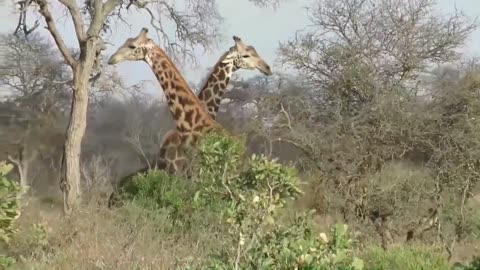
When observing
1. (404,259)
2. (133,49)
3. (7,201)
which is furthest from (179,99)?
(404,259)

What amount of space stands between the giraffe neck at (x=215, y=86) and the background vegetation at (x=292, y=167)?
1.18 meters

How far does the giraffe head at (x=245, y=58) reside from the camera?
16.5m

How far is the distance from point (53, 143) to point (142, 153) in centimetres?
486

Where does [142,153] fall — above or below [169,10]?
below

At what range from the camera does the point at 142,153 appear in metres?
21.5

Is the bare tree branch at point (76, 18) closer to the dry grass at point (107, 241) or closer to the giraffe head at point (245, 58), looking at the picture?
the giraffe head at point (245, 58)

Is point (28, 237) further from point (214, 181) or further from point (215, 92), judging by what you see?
point (215, 92)

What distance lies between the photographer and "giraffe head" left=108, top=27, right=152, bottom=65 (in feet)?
52.1

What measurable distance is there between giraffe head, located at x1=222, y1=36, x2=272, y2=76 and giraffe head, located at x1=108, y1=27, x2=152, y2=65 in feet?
5.23

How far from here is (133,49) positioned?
16.0 metres

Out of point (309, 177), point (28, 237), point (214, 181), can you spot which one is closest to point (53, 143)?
point (309, 177)

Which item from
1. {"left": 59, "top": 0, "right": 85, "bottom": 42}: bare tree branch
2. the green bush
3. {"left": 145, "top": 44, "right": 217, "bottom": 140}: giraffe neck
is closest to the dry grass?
the green bush

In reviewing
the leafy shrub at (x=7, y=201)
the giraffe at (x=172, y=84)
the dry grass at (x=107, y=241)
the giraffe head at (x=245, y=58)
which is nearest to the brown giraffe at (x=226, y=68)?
the giraffe head at (x=245, y=58)

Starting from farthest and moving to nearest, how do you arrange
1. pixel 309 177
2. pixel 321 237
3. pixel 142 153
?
pixel 142 153 < pixel 309 177 < pixel 321 237
